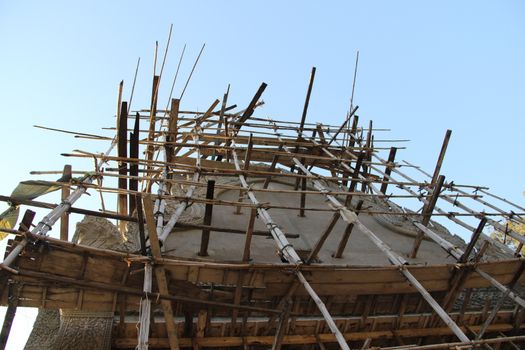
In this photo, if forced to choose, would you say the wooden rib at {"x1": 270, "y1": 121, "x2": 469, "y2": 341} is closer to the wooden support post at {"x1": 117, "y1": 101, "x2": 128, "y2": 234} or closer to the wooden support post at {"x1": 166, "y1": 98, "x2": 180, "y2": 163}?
the wooden support post at {"x1": 117, "y1": 101, "x2": 128, "y2": 234}

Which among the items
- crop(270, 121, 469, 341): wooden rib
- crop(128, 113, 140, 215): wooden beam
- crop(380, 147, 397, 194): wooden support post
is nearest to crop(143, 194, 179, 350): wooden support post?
crop(270, 121, 469, 341): wooden rib

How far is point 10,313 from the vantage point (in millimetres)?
4312

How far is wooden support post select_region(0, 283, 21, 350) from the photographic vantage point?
13.1 ft

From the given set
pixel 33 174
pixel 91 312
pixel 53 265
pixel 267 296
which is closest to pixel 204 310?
pixel 267 296

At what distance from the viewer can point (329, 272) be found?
5.96m

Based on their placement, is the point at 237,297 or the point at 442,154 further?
the point at 442,154

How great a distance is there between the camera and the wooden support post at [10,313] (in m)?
4.00

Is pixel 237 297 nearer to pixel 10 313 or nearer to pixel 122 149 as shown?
pixel 10 313

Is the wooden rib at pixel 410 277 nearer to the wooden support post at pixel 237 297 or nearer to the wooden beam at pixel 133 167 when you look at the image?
the wooden support post at pixel 237 297

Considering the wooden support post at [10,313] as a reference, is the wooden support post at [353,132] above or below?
above

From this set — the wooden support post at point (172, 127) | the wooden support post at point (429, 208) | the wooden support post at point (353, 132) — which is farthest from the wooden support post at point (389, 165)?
the wooden support post at point (172, 127)

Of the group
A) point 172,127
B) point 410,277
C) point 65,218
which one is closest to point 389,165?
point 172,127

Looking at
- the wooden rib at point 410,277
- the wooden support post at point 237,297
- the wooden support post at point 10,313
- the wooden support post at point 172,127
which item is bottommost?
the wooden support post at point 237,297

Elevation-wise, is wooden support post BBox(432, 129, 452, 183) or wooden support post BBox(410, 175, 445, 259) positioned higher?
wooden support post BBox(432, 129, 452, 183)
